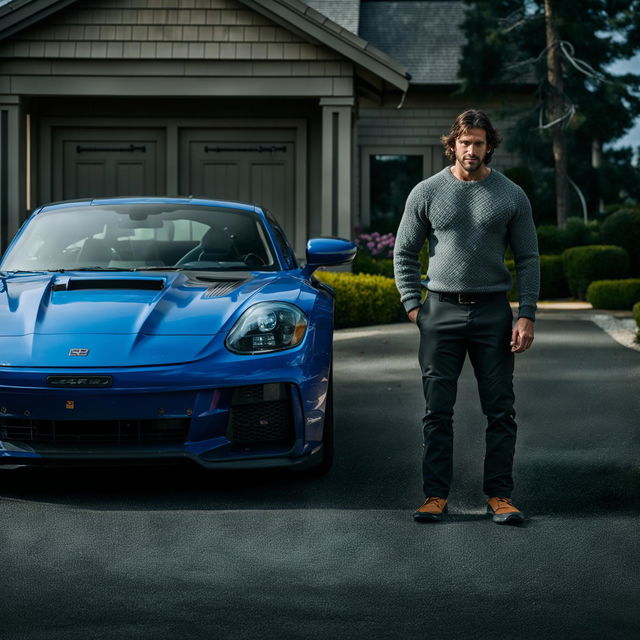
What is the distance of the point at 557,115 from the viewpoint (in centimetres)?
2442

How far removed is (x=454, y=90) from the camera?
23.8 meters

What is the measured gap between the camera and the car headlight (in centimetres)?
531

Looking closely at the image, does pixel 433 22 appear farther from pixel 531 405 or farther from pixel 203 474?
pixel 203 474

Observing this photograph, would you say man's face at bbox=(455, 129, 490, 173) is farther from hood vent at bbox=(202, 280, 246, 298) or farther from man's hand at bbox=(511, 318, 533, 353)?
hood vent at bbox=(202, 280, 246, 298)

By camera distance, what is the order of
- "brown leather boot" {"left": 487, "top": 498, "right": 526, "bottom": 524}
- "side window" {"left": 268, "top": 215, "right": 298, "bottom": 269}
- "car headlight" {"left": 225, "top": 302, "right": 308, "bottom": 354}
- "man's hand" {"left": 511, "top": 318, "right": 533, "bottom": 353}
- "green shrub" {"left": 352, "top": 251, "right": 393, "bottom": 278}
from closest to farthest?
1. "brown leather boot" {"left": 487, "top": 498, "right": 526, "bottom": 524}
2. "man's hand" {"left": 511, "top": 318, "right": 533, "bottom": 353}
3. "car headlight" {"left": 225, "top": 302, "right": 308, "bottom": 354}
4. "side window" {"left": 268, "top": 215, "right": 298, "bottom": 269}
5. "green shrub" {"left": 352, "top": 251, "right": 393, "bottom": 278}

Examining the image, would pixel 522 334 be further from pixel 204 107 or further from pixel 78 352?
pixel 204 107

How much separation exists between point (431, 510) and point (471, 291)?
3.12 feet

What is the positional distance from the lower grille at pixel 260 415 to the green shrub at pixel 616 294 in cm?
1219

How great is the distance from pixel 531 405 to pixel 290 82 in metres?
9.48

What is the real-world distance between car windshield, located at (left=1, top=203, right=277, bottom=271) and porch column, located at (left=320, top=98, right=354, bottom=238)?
9.56 meters

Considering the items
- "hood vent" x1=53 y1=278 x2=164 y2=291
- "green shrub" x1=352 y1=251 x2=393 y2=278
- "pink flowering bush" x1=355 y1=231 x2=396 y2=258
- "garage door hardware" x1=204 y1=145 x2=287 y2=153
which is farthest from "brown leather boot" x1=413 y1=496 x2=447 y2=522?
"pink flowering bush" x1=355 y1=231 x2=396 y2=258

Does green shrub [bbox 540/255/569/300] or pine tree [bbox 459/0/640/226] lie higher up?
pine tree [bbox 459/0/640/226]

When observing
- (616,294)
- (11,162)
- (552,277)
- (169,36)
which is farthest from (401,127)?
(11,162)

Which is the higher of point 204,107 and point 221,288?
point 204,107
